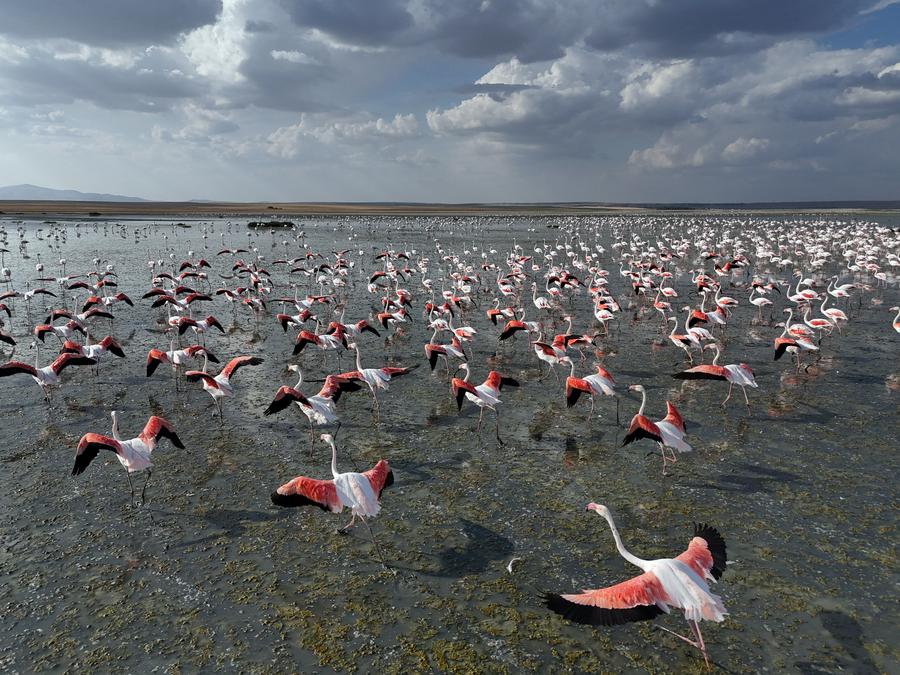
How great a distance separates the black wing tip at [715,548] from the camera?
18.5 ft

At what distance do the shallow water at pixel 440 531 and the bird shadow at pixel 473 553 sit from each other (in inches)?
1.3

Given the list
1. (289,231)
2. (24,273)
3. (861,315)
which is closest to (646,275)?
(861,315)

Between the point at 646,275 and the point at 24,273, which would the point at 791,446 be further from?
the point at 24,273

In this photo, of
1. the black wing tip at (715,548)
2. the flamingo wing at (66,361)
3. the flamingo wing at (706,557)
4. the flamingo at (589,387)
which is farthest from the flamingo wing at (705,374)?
the flamingo wing at (66,361)

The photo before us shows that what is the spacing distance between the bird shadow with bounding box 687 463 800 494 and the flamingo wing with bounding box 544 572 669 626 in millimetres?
4123

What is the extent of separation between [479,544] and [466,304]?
644 inches

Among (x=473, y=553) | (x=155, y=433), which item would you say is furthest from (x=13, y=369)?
(x=473, y=553)

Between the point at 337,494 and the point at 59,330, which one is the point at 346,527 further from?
the point at 59,330

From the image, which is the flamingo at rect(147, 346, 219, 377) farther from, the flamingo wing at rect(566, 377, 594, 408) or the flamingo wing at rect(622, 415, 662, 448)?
the flamingo wing at rect(622, 415, 662, 448)

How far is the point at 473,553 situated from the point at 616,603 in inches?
101

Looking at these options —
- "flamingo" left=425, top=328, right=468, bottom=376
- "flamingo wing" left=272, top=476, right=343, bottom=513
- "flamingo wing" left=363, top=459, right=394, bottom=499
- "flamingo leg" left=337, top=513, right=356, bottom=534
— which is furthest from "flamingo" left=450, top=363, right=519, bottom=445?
→ "flamingo wing" left=272, top=476, right=343, bottom=513

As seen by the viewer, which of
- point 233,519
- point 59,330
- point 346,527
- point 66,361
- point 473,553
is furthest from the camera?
point 59,330

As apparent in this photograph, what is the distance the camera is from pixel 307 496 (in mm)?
6691

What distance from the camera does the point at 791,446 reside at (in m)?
10.1
